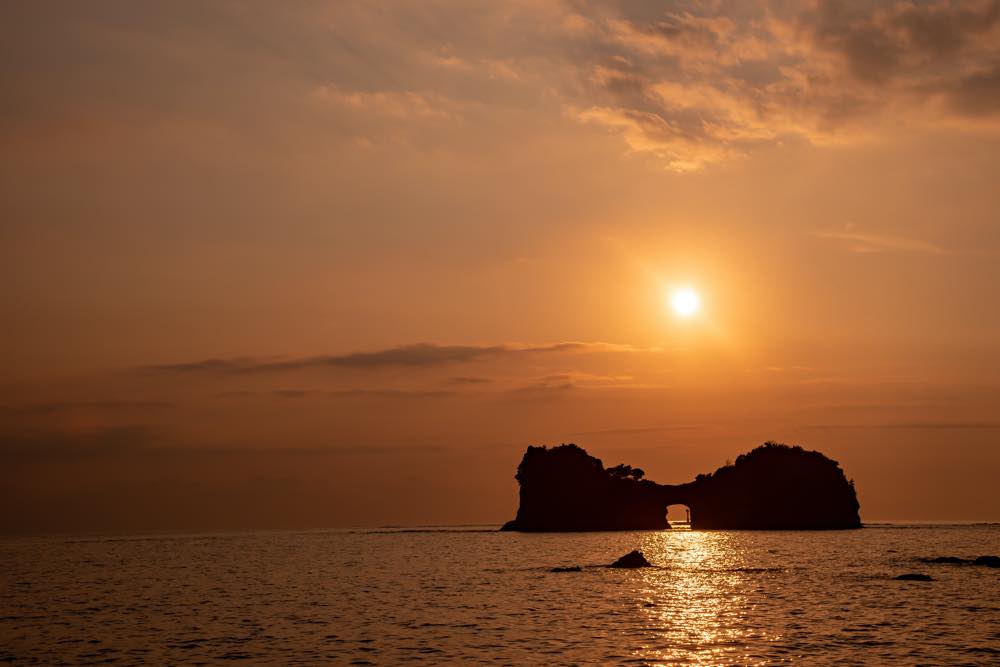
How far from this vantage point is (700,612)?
55.5 m

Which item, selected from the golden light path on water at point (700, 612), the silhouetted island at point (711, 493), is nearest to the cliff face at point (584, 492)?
the silhouetted island at point (711, 493)

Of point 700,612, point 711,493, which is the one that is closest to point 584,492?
point 711,493

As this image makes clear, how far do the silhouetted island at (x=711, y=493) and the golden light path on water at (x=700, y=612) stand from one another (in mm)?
83381

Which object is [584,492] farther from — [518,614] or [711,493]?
[518,614]

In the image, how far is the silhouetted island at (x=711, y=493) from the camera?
18250cm

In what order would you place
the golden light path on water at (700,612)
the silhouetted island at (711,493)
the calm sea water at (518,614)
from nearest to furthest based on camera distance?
the golden light path on water at (700,612), the calm sea water at (518,614), the silhouetted island at (711,493)

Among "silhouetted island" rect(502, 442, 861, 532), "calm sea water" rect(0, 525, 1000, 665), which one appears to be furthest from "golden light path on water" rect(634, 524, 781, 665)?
"silhouetted island" rect(502, 442, 861, 532)

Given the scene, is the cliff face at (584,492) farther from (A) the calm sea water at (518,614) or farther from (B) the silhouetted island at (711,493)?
(A) the calm sea water at (518,614)

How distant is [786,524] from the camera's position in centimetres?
18588

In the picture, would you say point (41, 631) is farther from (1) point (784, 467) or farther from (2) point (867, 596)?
(1) point (784, 467)

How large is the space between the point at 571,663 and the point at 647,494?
157432 mm

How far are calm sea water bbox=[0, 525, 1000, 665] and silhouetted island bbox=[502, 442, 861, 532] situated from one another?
79940 millimetres

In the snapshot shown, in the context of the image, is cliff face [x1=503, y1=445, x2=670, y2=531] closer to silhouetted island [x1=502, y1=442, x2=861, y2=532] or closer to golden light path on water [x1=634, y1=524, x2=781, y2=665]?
silhouetted island [x1=502, y1=442, x2=861, y2=532]

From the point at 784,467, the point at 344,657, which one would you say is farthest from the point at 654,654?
the point at 784,467
